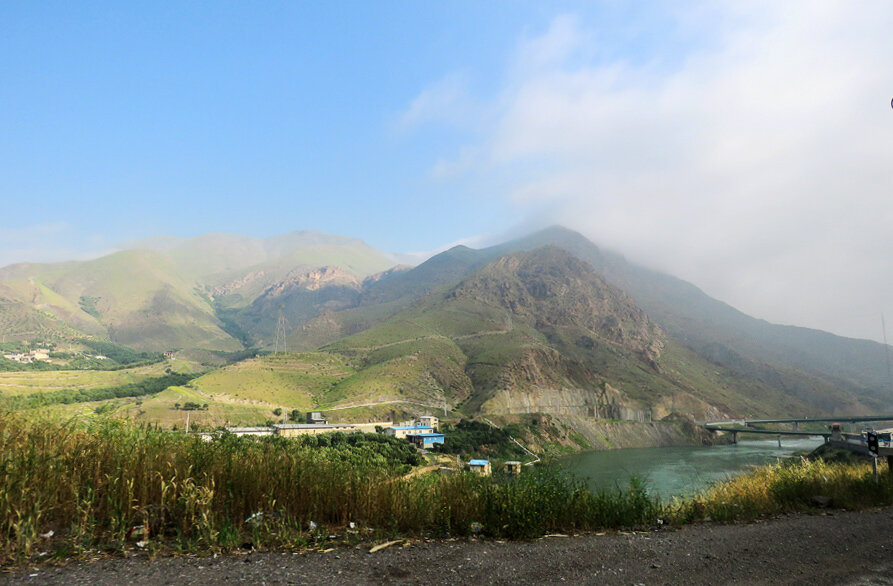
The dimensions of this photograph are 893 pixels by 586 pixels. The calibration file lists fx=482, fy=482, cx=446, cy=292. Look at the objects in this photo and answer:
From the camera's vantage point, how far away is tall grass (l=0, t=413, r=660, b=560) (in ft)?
15.4

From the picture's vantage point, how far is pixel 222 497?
5562mm

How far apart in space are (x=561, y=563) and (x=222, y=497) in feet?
12.7

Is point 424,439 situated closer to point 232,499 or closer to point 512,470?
point 512,470

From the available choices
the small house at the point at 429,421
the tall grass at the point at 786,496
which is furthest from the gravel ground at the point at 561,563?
the small house at the point at 429,421

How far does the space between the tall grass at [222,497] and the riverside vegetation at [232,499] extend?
2 cm

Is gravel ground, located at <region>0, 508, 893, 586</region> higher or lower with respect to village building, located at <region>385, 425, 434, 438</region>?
higher

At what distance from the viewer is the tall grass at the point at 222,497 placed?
468cm

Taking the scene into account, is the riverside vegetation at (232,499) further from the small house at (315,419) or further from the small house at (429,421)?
the small house at (429,421)

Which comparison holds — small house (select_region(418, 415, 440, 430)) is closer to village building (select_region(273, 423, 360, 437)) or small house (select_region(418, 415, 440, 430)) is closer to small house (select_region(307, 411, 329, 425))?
village building (select_region(273, 423, 360, 437))

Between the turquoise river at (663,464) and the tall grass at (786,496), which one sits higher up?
the tall grass at (786,496)

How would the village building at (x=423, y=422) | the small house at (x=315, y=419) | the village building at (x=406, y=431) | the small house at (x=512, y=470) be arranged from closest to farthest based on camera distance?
the small house at (x=512, y=470)
the village building at (x=406, y=431)
the small house at (x=315, y=419)
the village building at (x=423, y=422)

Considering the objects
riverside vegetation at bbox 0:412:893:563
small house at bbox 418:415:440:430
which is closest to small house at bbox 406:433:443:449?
small house at bbox 418:415:440:430

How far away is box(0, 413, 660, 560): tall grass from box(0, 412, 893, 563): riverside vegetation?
2 centimetres

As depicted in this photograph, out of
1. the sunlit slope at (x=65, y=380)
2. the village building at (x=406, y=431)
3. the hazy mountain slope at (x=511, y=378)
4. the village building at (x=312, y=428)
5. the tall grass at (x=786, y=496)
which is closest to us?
the tall grass at (x=786, y=496)
